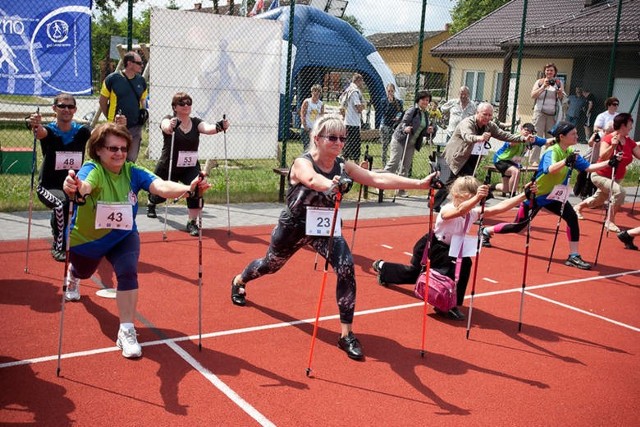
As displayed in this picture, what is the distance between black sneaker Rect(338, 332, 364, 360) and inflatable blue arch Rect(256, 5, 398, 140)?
14.8m

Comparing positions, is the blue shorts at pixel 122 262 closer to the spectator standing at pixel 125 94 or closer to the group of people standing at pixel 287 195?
the group of people standing at pixel 287 195

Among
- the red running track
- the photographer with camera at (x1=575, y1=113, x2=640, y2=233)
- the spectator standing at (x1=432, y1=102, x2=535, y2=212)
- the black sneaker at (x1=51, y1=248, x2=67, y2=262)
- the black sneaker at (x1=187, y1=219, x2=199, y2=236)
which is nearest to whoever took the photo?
the red running track

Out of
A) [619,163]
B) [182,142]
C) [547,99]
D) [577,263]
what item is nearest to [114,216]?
[182,142]

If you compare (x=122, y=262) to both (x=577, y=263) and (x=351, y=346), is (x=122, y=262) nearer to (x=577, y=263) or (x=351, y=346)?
(x=351, y=346)

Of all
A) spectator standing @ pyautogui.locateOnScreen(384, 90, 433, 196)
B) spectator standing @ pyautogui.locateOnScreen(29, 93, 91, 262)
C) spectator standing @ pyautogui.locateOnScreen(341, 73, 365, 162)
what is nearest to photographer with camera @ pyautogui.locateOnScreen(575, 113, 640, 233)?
spectator standing @ pyautogui.locateOnScreen(384, 90, 433, 196)

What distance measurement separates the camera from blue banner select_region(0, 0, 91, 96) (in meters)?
9.82

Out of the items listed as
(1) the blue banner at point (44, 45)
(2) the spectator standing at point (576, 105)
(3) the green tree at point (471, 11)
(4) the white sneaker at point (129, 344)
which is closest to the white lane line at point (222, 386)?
(4) the white sneaker at point (129, 344)

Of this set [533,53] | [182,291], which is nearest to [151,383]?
[182,291]

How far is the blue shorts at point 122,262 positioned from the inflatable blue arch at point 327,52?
14.7 meters

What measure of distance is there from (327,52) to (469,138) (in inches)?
457

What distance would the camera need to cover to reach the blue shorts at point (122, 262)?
4.68m

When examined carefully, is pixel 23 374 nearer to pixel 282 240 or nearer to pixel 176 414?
pixel 176 414

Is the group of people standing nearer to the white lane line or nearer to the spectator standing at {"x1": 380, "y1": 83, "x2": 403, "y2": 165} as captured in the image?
the white lane line

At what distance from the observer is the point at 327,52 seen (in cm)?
2030
